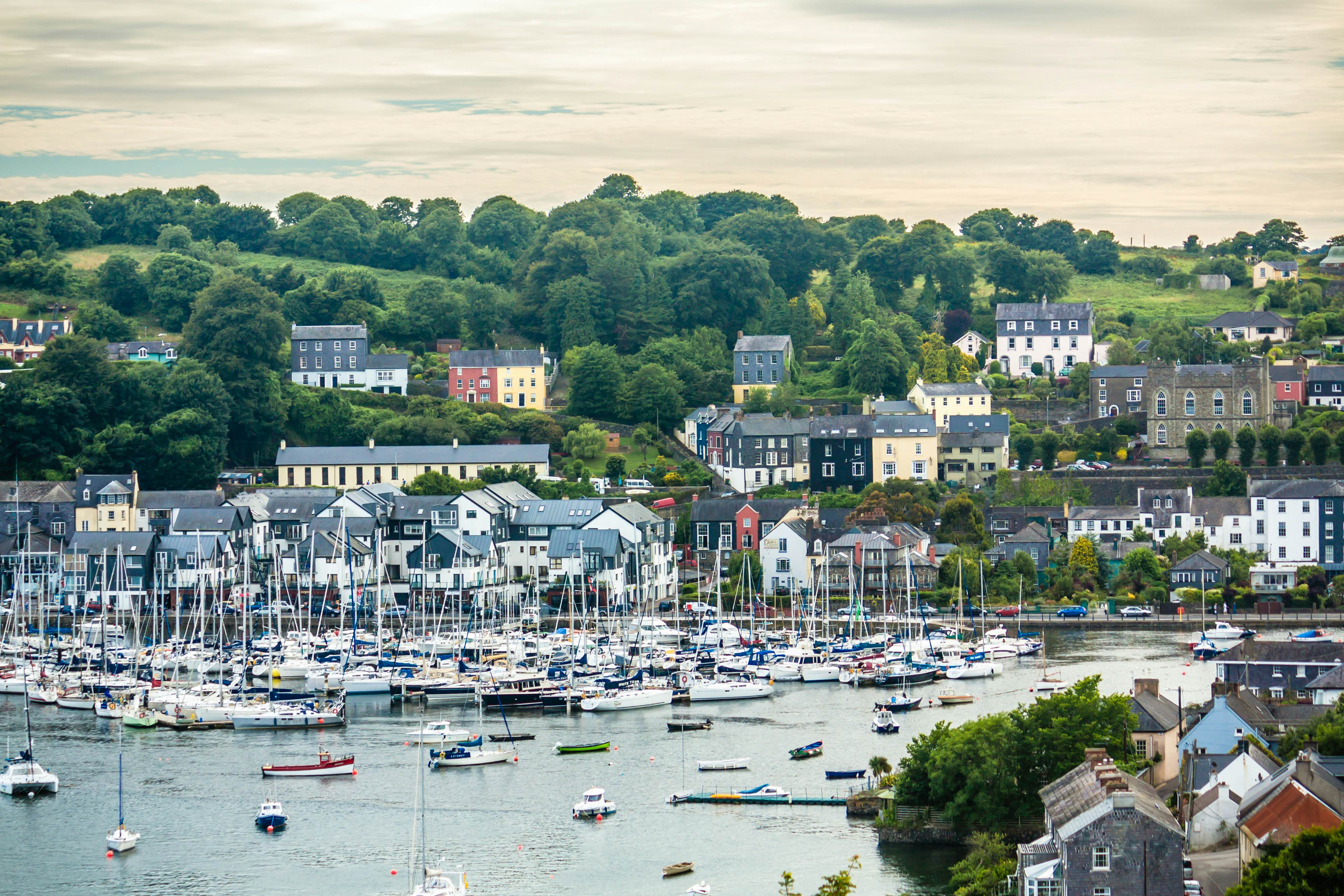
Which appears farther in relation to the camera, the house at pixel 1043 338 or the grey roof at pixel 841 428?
the house at pixel 1043 338

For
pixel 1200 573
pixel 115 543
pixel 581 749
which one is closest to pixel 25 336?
pixel 115 543

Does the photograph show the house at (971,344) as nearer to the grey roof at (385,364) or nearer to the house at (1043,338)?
the house at (1043,338)

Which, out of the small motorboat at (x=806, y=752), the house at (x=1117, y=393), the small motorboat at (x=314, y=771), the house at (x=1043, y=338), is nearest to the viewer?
the small motorboat at (x=806, y=752)

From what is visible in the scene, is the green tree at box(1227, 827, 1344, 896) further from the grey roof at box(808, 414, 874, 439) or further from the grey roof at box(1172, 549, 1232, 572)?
the grey roof at box(808, 414, 874, 439)

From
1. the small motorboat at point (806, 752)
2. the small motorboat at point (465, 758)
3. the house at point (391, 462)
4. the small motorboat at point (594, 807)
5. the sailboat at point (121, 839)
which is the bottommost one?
the sailboat at point (121, 839)

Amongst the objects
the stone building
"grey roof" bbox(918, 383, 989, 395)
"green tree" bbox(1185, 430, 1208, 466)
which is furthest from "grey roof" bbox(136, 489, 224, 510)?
"green tree" bbox(1185, 430, 1208, 466)

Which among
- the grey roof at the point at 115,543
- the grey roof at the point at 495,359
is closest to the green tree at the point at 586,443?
the grey roof at the point at 495,359
